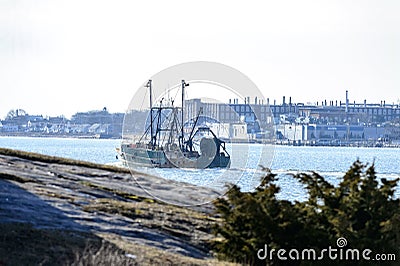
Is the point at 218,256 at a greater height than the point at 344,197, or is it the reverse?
the point at 344,197

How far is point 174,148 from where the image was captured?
8969 cm

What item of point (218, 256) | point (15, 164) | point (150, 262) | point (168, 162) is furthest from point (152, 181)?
point (168, 162)

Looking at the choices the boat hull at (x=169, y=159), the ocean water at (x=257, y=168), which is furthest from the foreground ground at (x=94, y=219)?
the boat hull at (x=169, y=159)

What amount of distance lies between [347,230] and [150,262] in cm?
339

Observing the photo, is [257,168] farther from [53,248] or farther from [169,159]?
[169,159]

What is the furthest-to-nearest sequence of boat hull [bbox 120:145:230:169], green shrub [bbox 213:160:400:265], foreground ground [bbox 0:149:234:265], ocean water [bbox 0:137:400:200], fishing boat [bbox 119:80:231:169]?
fishing boat [bbox 119:80:231:169] < boat hull [bbox 120:145:230:169] < ocean water [bbox 0:137:400:200] < green shrub [bbox 213:160:400:265] < foreground ground [bbox 0:149:234:265]

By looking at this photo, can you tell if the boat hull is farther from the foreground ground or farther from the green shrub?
the green shrub

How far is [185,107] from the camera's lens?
305ft

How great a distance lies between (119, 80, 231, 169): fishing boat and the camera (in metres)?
84.5

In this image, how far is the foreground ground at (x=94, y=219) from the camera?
47.0ft

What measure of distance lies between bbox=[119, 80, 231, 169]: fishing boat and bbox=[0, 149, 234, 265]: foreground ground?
5653 centimetres

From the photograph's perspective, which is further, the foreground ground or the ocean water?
the ocean water

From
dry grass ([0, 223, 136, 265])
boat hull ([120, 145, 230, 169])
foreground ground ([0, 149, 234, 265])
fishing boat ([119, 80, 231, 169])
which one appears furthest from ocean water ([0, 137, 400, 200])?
dry grass ([0, 223, 136, 265])

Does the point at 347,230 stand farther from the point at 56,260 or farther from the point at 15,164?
the point at 15,164
